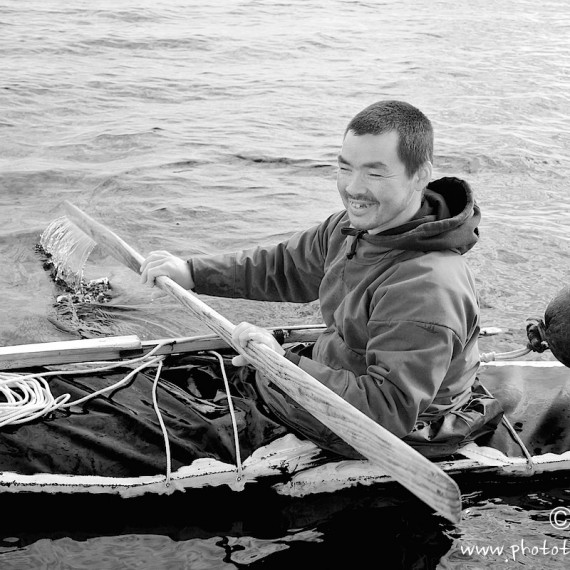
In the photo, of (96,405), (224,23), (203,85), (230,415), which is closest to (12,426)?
(96,405)

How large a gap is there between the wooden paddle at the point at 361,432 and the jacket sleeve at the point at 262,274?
0.58 metres

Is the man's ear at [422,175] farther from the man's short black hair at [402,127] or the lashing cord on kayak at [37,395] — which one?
the lashing cord on kayak at [37,395]

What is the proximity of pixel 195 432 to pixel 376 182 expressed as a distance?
48.5 inches

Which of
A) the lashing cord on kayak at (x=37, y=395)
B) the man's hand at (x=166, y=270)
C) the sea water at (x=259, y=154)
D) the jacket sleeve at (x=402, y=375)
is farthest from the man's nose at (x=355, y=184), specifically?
the sea water at (x=259, y=154)

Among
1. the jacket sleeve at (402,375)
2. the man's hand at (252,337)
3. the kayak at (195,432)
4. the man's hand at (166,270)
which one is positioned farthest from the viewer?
the man's hand at (166,270)

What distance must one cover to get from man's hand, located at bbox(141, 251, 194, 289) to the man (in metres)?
0.60

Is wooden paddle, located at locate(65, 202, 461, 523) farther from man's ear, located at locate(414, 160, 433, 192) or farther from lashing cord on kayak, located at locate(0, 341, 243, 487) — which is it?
man's ear, located at locate(414, 160, 433, 192)

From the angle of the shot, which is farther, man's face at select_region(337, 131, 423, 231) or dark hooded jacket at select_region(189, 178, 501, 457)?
man's face at select_region(337, 131, 423, 231)

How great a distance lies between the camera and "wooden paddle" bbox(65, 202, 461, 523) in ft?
8.41

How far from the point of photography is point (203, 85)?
1149 centimetres

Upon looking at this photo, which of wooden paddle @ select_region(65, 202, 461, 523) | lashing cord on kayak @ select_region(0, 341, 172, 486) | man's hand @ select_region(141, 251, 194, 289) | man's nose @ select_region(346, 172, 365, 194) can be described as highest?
man's nose @ select_region(346, 172, 365, 194)

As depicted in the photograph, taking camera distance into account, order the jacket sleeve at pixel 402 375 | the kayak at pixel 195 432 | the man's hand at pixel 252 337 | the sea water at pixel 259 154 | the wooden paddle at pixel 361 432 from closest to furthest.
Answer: the wooden paddle at pixel 361 432
the jacket sleeve at pixel 402 375
the man's hand at pixel 252 337
the kayak at pixel 195 432
the sea water at pixel 259 154

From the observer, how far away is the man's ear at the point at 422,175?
3277mm

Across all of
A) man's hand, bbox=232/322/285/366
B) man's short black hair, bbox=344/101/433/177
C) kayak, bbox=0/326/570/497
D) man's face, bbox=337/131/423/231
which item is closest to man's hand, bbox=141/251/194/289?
kayak, bbox=0/326/570/497
